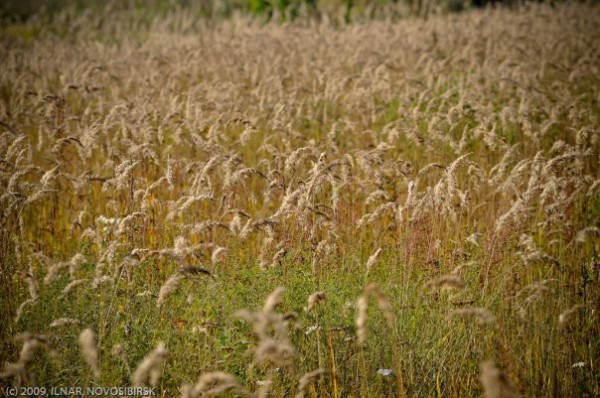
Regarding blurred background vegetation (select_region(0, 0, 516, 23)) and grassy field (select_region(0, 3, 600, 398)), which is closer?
grassy field (select_region(0, 3, 600, 398))

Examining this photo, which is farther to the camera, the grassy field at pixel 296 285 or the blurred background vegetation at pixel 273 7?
the blurred background vegetation at pixel 273 7

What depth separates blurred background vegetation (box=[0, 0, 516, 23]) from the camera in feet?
51.4

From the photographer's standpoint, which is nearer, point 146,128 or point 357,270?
point 357,270

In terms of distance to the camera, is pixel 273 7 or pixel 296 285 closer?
pixel 296 285

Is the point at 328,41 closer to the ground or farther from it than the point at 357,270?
farther from it

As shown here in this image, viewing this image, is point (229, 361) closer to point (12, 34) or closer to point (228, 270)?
point (228, 270)

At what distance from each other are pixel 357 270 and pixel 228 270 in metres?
0.77

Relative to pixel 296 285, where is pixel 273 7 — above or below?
above

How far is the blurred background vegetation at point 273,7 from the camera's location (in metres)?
15.7

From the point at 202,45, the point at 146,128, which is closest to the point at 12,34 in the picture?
the point at 202,45

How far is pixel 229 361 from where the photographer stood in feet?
8.39

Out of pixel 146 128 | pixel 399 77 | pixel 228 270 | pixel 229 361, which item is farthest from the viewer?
pixel 399 77

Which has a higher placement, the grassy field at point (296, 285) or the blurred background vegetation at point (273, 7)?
the blurred background vegetation at point (273, 7)

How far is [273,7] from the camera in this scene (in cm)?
1639
